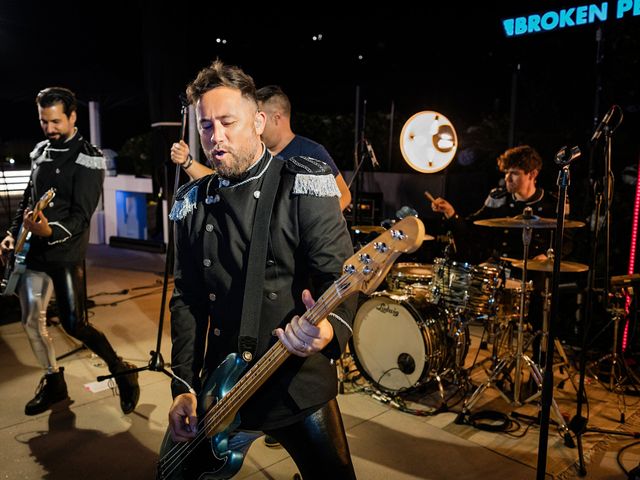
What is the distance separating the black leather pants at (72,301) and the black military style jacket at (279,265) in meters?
2.18

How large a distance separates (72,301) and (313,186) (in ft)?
9.03

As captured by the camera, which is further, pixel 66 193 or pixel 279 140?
pixel 66 193

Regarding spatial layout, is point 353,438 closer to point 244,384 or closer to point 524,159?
point 244,384

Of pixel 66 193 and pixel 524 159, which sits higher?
pixel 524 159

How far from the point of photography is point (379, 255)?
1723 mm

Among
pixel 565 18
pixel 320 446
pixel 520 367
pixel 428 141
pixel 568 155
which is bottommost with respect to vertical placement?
pixel 520 367

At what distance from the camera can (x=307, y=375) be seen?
2.02 meters

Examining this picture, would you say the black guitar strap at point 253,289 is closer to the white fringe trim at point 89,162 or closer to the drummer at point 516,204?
the white fringe trim at point 89,162

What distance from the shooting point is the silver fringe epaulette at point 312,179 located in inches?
79.0

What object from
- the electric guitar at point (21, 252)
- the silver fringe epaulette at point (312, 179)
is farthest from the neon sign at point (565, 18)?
the electric guitar at point (21, 252)

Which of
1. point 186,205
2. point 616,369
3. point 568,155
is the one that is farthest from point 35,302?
point 616,369

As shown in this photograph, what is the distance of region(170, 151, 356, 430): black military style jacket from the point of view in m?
1.99

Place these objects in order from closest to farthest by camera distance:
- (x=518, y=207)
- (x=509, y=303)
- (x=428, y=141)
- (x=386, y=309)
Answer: (x=509, y=303)
(x=386, y=309)
(x=518, y=207)
(x=428, y=141)

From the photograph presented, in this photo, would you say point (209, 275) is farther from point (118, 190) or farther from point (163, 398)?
point (118, 190)
